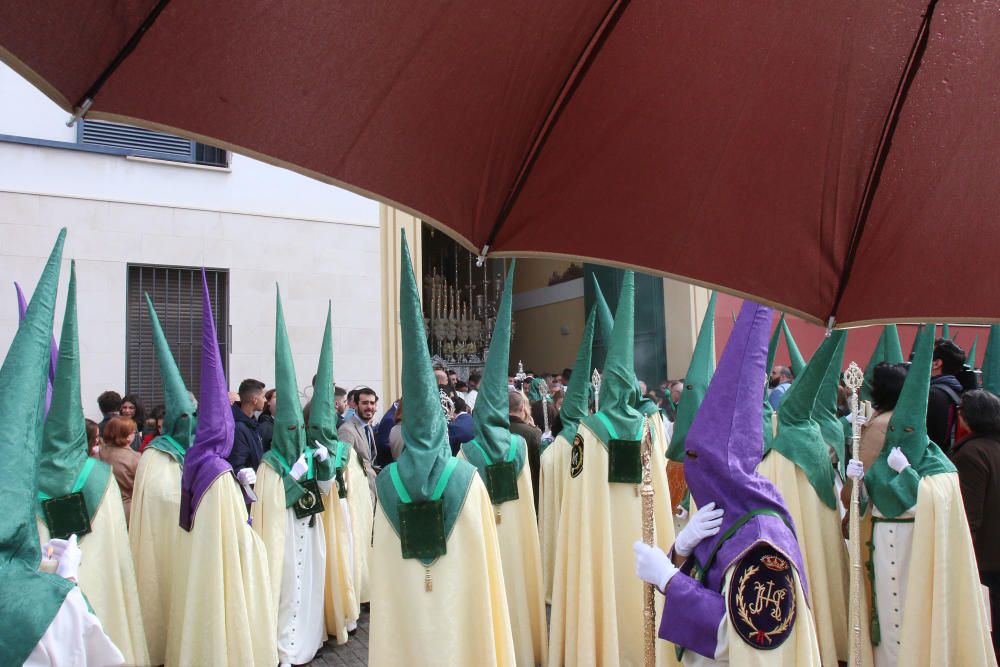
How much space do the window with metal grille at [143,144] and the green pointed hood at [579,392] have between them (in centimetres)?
745

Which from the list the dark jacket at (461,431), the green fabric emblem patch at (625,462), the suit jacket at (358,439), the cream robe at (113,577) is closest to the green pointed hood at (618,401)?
the green fabric emblem patch at (625,462)

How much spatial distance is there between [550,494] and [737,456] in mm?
3892

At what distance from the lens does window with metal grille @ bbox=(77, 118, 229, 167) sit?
10.9 m

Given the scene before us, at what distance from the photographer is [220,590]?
188 inches

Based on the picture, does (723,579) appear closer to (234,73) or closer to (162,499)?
(234,73)

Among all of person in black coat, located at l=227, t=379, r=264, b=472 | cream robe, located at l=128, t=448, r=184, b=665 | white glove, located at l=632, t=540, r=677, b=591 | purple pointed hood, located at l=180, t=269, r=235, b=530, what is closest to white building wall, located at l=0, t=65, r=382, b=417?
person in black coat, located at l=227, t=379, r=264, b=472

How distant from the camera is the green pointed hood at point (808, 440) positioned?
17.1ft

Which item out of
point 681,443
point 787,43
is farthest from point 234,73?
point 681,443

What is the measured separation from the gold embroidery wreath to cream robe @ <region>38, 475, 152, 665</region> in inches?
153

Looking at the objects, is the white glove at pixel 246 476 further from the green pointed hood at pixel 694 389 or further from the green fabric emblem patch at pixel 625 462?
the green pointed hood at pixel 694 389

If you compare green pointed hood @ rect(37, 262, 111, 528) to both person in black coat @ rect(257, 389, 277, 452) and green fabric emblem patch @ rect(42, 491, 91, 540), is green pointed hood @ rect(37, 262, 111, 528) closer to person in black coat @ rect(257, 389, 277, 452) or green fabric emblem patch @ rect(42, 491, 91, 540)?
green fabric emblem patch @ rect(42, 491, 91, 540)

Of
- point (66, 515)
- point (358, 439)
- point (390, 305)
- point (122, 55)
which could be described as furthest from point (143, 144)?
point (122, 55)

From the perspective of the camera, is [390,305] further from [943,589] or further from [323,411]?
[943,589]

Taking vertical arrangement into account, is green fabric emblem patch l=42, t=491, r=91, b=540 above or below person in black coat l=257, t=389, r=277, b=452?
below
